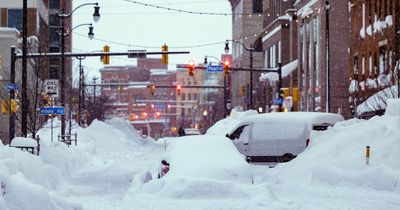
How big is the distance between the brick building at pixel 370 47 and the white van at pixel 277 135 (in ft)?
51.5

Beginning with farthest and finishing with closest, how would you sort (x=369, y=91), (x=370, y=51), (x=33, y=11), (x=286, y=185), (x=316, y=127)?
(x=33, y=11) → (x=370, y=51) → (x=369, y=91) → (x=316, y=127) → (x=286, y=185)

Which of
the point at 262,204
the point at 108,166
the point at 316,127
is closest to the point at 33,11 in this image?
the point at 108,166

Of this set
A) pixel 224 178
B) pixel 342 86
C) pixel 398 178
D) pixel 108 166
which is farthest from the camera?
pixel 342 86

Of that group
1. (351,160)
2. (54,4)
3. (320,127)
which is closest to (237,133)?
(320,127)

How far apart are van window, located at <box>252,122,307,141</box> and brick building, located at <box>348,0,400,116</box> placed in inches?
633

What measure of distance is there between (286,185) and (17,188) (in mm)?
10977

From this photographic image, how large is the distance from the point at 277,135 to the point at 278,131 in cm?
16

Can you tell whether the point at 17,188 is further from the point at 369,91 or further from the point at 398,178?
the point at 369,91

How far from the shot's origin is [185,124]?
179m

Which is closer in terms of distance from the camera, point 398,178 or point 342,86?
point 398,178

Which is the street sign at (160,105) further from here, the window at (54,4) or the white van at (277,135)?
the white van at (277,135)

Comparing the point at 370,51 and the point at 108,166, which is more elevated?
the point at 370,51

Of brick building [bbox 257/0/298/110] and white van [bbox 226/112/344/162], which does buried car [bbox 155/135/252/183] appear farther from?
brick building [bbox 257/0/298/110]

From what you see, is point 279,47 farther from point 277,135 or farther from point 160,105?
point 160,105
